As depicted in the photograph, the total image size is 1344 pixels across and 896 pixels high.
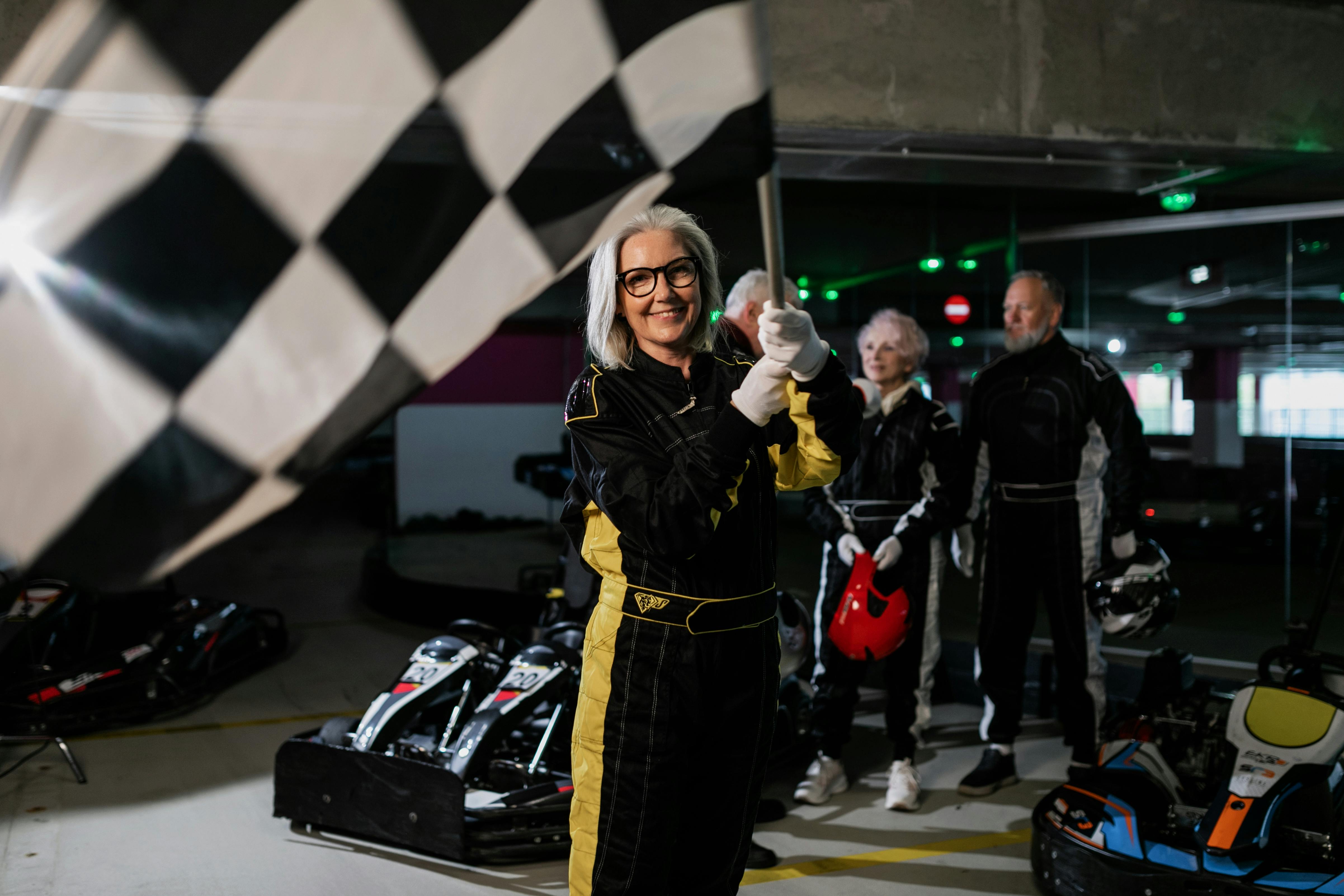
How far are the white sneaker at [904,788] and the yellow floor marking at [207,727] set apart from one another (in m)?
2.27

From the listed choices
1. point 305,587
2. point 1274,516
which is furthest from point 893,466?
point 305,587

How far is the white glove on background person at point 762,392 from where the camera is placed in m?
1.37

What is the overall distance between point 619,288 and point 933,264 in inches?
194

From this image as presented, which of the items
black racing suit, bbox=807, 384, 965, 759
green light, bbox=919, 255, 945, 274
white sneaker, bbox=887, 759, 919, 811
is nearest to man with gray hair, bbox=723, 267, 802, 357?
black racing suit, bbox=807, 384, 965, 759

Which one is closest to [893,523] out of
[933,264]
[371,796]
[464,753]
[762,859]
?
[762,859]

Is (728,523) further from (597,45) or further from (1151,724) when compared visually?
(1151,724)

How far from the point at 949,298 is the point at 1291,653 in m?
3.62

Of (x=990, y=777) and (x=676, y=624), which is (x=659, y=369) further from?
(x=990, y=777)

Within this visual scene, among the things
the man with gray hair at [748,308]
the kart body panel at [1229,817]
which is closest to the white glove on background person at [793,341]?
the man with gray hair at [748,308]

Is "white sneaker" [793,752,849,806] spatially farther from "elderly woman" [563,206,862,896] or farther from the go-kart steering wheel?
"elderly woman" [563,206,862,896]

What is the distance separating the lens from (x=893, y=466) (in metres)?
3.34

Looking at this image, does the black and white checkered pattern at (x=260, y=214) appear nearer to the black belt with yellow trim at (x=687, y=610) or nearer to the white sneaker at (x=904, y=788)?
the black belt with yellow trim at (x=687, y=610)

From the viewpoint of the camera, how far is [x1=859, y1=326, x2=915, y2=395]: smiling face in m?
3.34

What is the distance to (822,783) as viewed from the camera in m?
3.25
